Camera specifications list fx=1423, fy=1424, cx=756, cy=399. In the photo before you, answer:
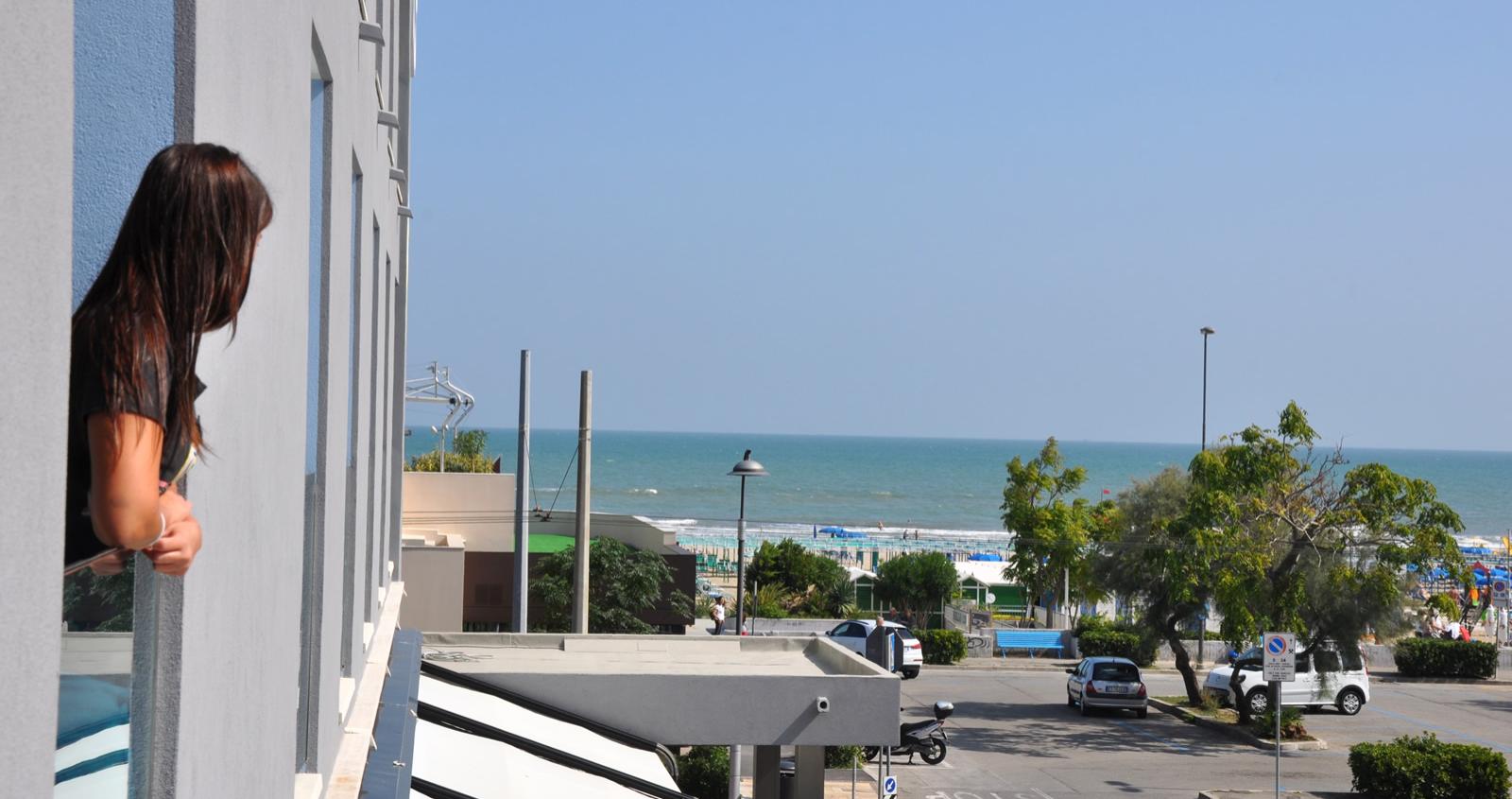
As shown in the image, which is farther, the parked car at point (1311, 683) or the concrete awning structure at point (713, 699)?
the parked car at point (1311, 683)

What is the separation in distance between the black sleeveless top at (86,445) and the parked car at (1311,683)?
3285 centimetres

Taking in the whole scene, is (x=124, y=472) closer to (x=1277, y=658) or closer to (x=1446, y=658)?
(x=1277, y=658)

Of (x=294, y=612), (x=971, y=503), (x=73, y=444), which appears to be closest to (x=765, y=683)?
(x=294, y=612)

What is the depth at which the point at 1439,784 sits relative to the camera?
2414 centimetres

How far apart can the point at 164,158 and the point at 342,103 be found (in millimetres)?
3910

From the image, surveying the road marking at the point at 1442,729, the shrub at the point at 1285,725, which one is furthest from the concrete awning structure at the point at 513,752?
the road marking at the point at 1442,729

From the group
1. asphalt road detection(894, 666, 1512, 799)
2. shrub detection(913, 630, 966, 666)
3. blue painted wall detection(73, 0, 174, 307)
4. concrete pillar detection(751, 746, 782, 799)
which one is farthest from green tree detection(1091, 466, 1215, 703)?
blue painted wall detection(73, 0, 174, 307)

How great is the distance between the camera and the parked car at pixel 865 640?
38781mm

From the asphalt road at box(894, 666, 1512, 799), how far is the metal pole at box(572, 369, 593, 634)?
683 cm

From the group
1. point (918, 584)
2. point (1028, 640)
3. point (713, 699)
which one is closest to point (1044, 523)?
point (1028, 640)

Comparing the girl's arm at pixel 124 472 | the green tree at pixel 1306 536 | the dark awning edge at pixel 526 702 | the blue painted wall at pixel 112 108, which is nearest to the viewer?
the girl's arm at pixel 124 472

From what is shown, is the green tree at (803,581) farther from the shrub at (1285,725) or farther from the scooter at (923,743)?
the scooter at (923,743)

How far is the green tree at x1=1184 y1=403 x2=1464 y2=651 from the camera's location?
31.4m

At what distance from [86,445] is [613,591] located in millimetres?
32871
